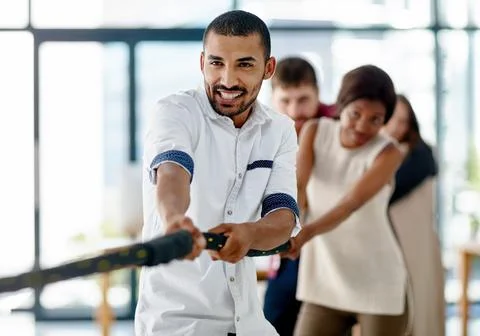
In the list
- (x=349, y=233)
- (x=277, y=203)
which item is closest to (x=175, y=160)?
(x=277, y=203)

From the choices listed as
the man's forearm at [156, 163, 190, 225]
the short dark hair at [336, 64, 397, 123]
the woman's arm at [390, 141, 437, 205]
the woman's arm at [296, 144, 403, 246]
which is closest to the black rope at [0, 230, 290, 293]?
the man's forearm at [156, 163, 190, 225]

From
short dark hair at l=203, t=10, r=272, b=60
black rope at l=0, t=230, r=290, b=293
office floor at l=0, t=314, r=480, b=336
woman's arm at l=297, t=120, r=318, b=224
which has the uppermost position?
short dark hair at l=203, t=10, r=272, b=60

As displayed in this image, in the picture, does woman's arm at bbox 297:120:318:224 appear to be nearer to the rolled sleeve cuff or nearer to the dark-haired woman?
the dark-haired woman

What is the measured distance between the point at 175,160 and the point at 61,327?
20.4 feet

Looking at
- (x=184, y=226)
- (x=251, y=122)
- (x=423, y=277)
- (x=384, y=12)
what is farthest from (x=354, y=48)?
(x=184, y=226)

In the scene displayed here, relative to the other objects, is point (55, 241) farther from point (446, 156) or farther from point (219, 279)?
point (219, 279)

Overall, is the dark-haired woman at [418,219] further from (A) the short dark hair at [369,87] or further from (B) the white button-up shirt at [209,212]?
(B) the white button-up shirt at [209,212]

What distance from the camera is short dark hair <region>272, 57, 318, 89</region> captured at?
3.88m

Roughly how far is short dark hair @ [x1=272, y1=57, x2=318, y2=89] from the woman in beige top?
0.30 metres

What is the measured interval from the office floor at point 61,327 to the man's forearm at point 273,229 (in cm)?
515

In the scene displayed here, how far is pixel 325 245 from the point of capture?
3.59 m

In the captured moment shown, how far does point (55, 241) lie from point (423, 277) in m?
4.10

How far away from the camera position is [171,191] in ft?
6.59

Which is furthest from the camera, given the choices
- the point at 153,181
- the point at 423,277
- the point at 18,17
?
the point at 18,17
